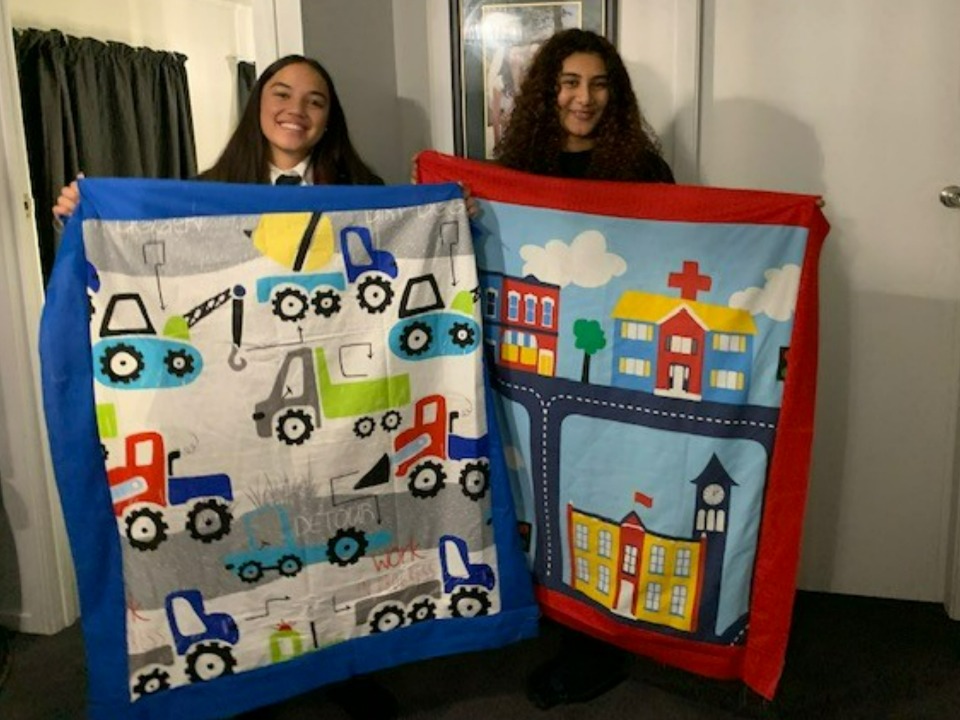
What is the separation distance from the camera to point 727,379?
5.25 ft

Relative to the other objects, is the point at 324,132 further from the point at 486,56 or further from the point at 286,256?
the point at 486,56

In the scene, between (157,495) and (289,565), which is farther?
(289,565)

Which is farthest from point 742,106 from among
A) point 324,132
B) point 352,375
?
point 352,375

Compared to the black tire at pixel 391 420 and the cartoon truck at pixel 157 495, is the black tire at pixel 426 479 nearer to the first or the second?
the black tire at pixel 391 420

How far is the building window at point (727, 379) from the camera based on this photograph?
1597 millimetres

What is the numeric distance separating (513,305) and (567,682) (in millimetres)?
813

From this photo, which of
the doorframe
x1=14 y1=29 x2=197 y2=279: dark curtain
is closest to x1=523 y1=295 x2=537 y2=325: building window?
the doorframe

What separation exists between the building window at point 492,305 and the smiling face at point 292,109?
0.48 meters

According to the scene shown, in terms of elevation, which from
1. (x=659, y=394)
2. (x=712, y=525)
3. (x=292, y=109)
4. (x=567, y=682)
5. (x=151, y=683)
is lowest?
(x=567, y=682)

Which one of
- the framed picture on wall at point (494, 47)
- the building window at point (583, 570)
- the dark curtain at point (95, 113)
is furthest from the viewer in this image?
the dark curtain at point (95, 113)

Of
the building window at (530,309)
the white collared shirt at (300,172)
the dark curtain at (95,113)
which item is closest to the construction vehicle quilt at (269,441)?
the building window at (530,309)

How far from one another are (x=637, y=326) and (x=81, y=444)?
40.1 inches

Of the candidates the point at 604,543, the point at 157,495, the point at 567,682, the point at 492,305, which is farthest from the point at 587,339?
the point at 157,495

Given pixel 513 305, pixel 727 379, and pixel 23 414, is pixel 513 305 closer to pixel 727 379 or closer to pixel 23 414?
pixel 727 379
